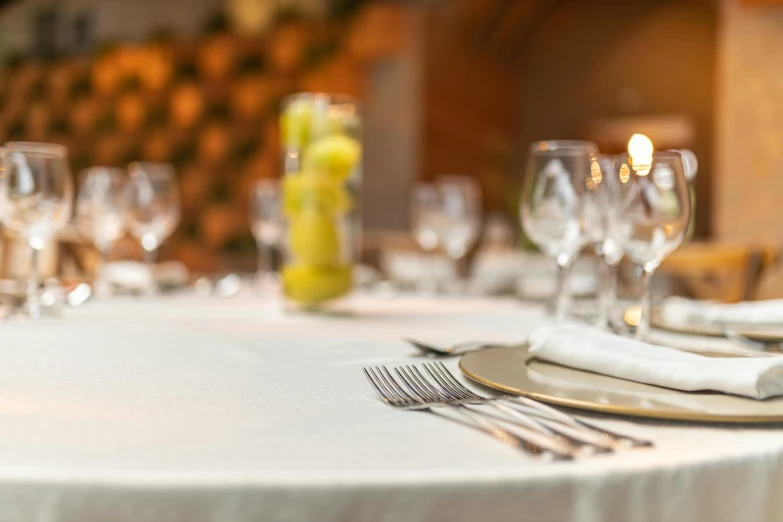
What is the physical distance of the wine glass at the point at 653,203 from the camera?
0.90 m

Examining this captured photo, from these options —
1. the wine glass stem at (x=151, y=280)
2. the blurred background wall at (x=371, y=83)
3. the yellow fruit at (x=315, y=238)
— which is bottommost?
the wine glass stem at (x=151, y=280)

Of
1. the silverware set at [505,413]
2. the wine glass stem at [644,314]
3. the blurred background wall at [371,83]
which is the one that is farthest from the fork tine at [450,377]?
the blurred background wall at [371,83]

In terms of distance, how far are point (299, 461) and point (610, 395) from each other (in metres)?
0.26

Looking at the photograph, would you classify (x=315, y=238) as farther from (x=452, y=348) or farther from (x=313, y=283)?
(x=452, y=348)

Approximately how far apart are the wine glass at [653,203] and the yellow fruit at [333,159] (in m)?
0.51

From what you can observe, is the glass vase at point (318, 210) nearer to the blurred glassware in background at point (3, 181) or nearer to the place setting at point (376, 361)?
the place setting at point (376, 361)

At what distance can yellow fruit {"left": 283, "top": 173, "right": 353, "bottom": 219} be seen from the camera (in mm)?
1314

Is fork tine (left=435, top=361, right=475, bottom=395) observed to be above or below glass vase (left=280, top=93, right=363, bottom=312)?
below

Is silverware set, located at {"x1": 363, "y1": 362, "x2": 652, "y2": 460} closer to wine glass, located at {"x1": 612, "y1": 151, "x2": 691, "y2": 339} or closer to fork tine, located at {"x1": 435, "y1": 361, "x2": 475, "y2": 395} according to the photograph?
fork tine, located at {"x1": 435, "y1": 361, "x2": 475, "y2": 395}

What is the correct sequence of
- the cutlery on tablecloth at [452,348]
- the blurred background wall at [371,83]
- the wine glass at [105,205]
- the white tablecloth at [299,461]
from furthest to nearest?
the blurred background wall at [371,83] → the wine glass at [105,205] → the cutlery on tablecloth at [452,348] → the white tablecloth at [299,461]

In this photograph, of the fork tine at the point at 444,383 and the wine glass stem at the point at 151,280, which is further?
the wine glass stem at the point at 151,280

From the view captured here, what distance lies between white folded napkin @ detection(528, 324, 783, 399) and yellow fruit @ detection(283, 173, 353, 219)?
0.60 meters

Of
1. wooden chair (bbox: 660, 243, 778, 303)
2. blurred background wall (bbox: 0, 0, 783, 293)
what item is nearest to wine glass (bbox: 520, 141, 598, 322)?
wooden chair (bbox: 660, 243, 778, 303)

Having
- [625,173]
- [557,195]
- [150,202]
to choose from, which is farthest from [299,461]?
[150,202]
